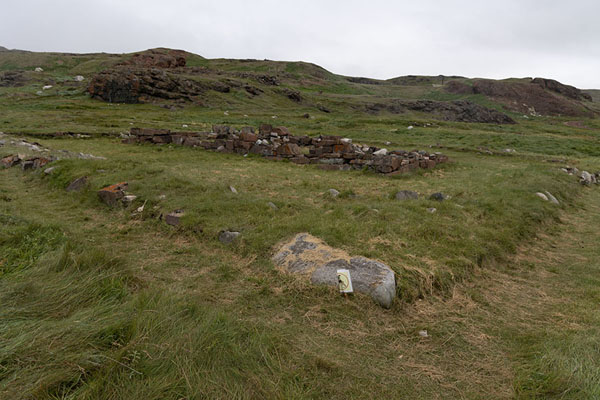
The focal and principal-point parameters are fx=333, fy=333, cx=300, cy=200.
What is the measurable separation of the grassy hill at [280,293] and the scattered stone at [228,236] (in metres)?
0.23

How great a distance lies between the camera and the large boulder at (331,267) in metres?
4.57

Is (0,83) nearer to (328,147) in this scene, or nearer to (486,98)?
(328,147)

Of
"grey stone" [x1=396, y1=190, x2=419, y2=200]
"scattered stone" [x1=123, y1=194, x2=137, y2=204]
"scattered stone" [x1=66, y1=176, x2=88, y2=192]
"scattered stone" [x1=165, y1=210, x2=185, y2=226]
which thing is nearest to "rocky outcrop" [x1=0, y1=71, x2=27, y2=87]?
"scattered stone" [x1=66, y1=176, x2=88, y2=192]

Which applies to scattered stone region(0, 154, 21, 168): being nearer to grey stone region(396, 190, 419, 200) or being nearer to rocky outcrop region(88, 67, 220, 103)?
grey stone region(396, 190, 419, 200)

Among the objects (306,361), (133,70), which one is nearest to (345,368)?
(306,361)

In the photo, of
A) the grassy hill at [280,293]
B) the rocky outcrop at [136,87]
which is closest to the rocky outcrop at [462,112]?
the rocky outcrop at [136,87]

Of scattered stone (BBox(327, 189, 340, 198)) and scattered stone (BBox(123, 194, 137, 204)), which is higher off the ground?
scattered stone (BBox(327, 189, 340, 198))

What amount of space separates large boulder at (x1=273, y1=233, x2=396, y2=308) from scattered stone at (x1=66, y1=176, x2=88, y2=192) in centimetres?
717

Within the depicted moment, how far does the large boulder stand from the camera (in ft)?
15.0

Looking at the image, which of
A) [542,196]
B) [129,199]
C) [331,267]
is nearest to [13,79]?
[129,199]

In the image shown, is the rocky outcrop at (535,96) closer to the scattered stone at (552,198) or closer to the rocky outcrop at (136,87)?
the rocky outcrop at (136,87)

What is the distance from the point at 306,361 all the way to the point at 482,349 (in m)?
2.10

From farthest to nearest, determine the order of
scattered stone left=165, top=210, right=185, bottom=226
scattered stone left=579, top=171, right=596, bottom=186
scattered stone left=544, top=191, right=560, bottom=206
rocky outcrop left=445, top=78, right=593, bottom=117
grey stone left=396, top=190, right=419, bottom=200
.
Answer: rocky outcrop left=445, top=78, right=593, bottom=117 → scattered stone left=579, top=171, right=596, bottom=186 → scattered stone left=544, top=191, right=560, bottom=206 → grey stone left=396, top=190, right=419, bottom=200 → scattered stone left=165, top=210, right=185, bottom=226

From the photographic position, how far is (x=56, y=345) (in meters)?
2.57
